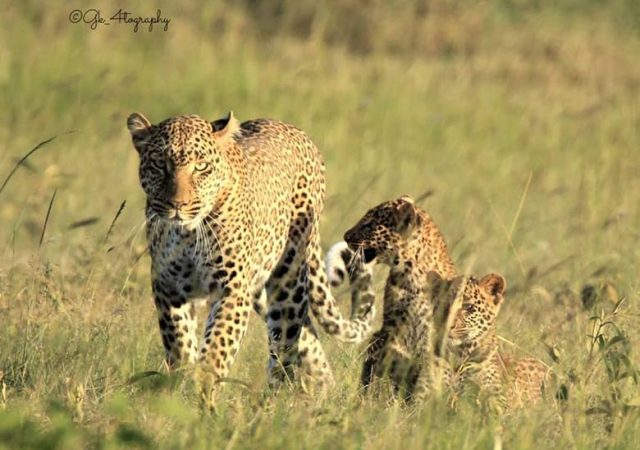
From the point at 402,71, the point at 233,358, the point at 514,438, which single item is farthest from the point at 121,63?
the point at 514,438

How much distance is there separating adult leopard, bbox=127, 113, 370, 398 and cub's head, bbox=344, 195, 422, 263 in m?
0.53

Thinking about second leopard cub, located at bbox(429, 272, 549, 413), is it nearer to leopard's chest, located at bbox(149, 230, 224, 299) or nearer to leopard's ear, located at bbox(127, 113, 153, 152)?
leopard's chest, located at bbox(149, 230, 224, 299)

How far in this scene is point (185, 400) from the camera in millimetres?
7754

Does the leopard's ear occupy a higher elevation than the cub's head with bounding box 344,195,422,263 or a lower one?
higher

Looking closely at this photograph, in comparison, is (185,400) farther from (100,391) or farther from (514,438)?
(514,438)

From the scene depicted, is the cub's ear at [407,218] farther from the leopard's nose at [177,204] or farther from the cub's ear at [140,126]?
the cub's ear at [140,126]

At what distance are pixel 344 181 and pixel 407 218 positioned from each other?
718cm

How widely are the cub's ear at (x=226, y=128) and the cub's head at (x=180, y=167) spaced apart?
0.08 m

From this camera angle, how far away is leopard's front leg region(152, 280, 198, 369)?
339 inches

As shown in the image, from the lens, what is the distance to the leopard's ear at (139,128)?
8.55m

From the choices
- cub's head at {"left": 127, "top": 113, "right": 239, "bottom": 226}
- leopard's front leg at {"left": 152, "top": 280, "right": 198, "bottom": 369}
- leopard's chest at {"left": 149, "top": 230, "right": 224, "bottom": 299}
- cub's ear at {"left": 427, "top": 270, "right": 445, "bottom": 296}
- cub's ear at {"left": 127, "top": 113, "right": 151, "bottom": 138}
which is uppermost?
cub's ear at {"left": 127, "top": 113, "right": 151, "bottom": 138}

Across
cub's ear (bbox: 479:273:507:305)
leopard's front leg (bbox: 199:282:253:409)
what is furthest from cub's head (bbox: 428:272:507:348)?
leopard's front leg (bbox: 199:282:253:409)

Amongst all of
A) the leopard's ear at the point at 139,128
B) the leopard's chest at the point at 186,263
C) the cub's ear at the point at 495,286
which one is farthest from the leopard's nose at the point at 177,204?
the cub's ear at the point at 495,286

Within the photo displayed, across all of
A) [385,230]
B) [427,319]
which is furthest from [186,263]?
[427,319]
